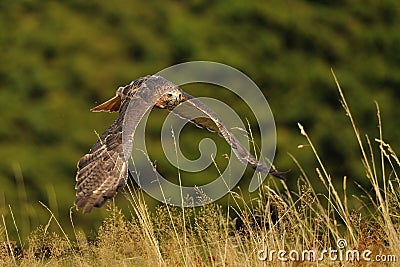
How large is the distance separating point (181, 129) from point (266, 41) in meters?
1.28

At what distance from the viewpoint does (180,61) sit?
773cm

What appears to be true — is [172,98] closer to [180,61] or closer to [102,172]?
[102,172]

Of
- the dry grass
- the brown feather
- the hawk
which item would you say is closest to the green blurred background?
the brown feather

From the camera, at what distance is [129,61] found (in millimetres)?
7961

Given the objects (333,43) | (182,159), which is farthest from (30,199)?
(333,43)

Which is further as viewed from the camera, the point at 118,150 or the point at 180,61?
the point at 180,61

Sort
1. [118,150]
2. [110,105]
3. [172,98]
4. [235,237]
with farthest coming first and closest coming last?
[110,105] < [172,98] < [118,150] < [235,237]

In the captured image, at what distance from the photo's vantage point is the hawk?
10.2 ft

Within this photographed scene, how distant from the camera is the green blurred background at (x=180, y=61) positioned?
7336 mm

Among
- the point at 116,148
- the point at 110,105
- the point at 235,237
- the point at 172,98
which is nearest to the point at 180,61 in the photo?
the point at 110,105

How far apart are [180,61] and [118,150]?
4296 millimetres

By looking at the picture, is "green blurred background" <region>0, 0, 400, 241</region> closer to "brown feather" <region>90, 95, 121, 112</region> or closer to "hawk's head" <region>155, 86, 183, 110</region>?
"brown feather" <region>90, 95, 121, 112</region>

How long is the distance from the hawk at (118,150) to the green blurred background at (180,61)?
2.70 meters

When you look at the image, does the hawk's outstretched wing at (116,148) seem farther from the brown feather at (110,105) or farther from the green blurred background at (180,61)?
the green blurred background at (180,61)
